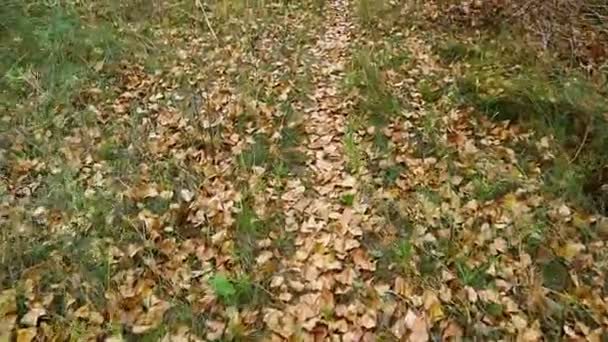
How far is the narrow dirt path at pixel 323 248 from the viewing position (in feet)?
10.4

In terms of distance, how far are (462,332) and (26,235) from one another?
3253mm

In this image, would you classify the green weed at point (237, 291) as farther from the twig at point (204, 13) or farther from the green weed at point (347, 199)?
the twig at point (204, 13)

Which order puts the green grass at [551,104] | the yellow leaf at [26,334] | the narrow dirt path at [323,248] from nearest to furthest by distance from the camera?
the yellow leaf at [26,334]
the narrow dirt path at [323,248]
the green grass at [551,104]

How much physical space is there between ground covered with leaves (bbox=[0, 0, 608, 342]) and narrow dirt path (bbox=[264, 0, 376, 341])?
15mm

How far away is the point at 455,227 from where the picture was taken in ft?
12.1

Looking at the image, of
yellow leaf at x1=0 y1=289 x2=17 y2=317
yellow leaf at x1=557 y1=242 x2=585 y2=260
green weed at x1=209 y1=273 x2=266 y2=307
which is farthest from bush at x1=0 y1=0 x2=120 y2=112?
yellow leaf at x1=557 y1=242 x2=585 y2=260

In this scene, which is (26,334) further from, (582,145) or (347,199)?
(582,145)

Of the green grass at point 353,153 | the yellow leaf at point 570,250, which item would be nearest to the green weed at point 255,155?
the green grass at point 353,153

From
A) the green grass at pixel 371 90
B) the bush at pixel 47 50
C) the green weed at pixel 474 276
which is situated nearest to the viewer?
the green weed at pixel 474 276

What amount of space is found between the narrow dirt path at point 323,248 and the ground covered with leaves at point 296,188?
2 centimetres

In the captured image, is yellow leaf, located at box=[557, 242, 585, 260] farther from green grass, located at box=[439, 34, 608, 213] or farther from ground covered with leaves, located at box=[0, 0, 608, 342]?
green grass, located at box=[439, 34, 608, 213]

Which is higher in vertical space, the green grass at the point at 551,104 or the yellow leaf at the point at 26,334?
the green grass at the point at 551,104

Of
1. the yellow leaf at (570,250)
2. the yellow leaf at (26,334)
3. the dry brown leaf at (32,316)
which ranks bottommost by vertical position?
the yellow leaf at (26,334)

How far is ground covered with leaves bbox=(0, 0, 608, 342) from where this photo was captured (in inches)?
125
